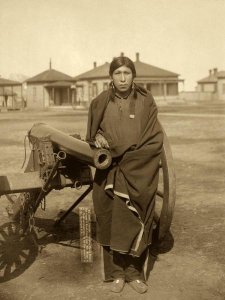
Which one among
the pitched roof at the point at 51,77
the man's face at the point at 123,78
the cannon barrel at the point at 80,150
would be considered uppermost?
the pitched roof at the point at 51,77

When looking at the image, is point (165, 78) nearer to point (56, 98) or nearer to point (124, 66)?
point (56, 98)

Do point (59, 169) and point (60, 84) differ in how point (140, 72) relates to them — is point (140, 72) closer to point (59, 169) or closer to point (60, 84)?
point (60, 84)

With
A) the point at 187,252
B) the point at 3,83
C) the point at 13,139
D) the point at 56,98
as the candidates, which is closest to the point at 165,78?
the point at 56,98

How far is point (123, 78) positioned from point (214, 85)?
7412cm

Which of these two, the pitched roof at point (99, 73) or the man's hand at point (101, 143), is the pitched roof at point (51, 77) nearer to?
the pitched roof at point (99, 73)

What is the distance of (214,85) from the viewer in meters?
75.2

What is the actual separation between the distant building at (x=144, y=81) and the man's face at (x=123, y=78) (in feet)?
163

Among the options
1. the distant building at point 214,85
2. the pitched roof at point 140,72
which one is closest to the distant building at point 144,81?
the pitched roof at point 140,72

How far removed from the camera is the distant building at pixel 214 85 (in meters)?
65.7

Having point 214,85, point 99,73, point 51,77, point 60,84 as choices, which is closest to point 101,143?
point 60,84

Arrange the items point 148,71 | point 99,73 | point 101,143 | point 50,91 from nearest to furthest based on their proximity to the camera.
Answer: point 101,143 < point 148,71 < point 99,73 < point 50,91

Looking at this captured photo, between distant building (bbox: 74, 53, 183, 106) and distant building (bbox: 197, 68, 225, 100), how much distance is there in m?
9.83

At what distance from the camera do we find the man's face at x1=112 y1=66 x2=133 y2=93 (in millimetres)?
3584

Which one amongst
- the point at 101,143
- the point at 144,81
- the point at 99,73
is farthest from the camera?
the point at 99,73
